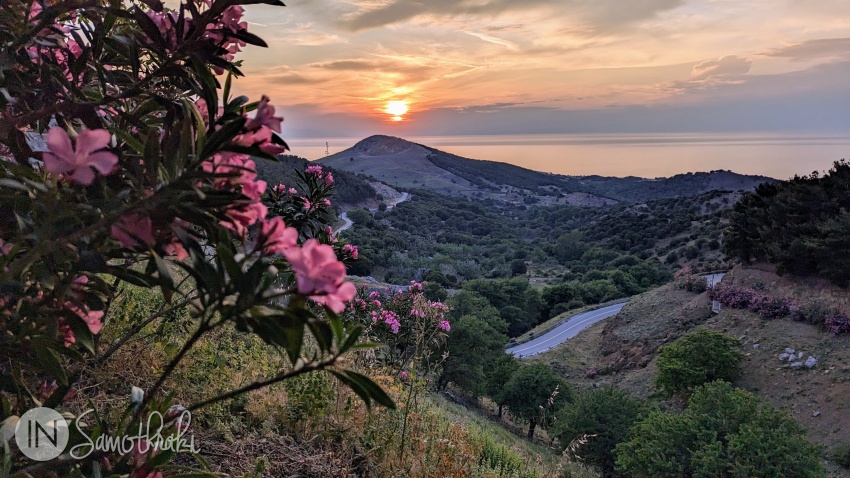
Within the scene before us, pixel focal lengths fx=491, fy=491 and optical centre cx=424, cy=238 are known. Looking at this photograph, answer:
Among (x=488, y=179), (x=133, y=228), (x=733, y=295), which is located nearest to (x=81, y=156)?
(x=133, y=228)

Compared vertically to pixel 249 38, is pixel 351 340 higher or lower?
lower

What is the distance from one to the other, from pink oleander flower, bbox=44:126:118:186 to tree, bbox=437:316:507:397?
18.7m

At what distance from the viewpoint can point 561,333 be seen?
26641 millimetres

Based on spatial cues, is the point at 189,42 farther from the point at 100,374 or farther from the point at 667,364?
the point at 667,364

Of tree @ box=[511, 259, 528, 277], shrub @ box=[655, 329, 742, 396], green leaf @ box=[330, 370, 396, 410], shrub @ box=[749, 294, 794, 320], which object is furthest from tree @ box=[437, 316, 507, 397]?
tree @ box=[511, 259, 528, 277]

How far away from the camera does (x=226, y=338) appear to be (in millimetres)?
3391

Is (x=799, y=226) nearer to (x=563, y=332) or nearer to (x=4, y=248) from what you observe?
(x=563, y=332)

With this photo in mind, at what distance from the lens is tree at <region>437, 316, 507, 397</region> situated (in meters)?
19.5

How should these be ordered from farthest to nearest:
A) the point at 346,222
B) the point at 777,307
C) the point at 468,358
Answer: the point at 346,222 < the point at 468,358 < the point at 777,307

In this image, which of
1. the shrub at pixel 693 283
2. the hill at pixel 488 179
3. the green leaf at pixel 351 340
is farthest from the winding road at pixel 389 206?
the green leaf at pixel 351 340

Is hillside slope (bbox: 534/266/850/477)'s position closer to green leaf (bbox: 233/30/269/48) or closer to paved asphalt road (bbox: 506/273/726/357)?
paved asphalt road (bbox: 506/273/726/357)

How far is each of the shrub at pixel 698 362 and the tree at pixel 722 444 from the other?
11.2 ft

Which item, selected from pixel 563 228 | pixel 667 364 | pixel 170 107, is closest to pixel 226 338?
pixel 170 107

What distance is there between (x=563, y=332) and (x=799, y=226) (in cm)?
1242
